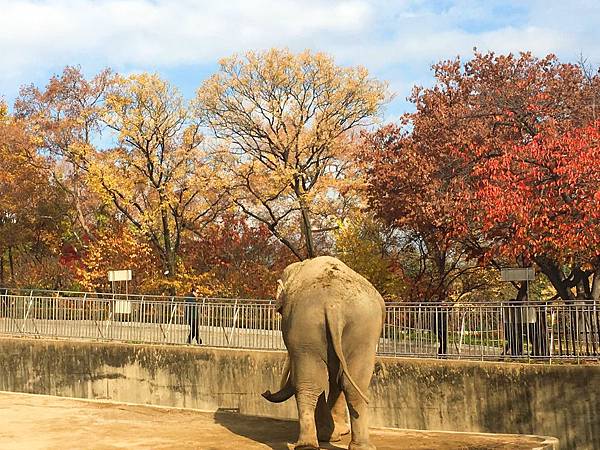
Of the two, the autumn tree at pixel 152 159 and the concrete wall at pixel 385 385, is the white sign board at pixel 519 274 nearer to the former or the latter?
the concrete wall at pixel 385 385

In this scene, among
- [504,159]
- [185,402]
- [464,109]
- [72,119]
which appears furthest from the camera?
[72,119]

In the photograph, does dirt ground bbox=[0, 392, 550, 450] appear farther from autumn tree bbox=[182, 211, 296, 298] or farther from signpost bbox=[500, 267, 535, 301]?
autumn tree bbox=[182, 211, 296, 298]

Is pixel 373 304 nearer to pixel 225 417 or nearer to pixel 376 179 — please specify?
pixel 225 417

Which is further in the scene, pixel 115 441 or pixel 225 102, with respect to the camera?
pixel 225 102

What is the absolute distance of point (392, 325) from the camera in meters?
14.5

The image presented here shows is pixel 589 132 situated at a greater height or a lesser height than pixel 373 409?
greater

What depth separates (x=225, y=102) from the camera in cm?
3002

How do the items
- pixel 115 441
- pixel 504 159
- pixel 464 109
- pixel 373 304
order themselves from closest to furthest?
pixel 373 304 < pixel 115 441 < pixel 504 159 < pixel 464 109

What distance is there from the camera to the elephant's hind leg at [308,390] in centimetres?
862

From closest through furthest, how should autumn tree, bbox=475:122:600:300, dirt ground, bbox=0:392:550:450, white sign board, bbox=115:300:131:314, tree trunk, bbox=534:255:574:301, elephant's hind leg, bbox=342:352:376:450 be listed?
elephant's hind leg, bbox=342:352:376:450
dirt ground, bbox=0:392:550:450
autumn tree, bbox=475:122:600:300
tree trunk, bbox=534:255:574:301
white sign board, bbox=115:300:131:314

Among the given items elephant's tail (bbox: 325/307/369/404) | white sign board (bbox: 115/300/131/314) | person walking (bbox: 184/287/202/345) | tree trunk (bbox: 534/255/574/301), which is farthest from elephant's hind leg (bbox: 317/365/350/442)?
white sign board (bbox: 115/300/131/314)

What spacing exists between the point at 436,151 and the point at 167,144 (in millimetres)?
14823

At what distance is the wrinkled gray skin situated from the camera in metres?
8.60

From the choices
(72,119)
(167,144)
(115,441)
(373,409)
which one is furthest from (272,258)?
(115,441)
